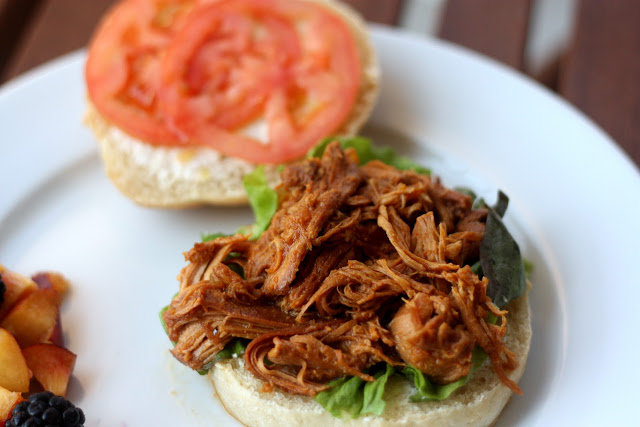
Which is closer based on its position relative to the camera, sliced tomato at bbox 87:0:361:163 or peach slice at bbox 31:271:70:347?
peach slice at bbox 31:271:70:347

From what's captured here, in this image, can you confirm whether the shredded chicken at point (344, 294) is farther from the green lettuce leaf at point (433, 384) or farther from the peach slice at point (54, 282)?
the peach slice at point (54, 282)

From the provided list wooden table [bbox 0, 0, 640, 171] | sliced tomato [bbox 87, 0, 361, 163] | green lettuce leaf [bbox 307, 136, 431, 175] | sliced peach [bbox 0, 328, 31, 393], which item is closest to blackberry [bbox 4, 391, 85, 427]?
sliced peach [bbox 0, 328, 31, 393]

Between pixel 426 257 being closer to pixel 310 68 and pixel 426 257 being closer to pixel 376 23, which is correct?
pixel 310 68

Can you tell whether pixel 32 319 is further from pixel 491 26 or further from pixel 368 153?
pixel 491 26

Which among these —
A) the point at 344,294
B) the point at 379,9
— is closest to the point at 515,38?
the point at 379,9

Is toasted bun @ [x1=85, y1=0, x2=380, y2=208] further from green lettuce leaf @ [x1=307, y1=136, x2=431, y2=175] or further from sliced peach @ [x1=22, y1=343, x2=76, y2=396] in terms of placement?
sliced peach @ [x1=22, y1=343, x2=76, y2=396]

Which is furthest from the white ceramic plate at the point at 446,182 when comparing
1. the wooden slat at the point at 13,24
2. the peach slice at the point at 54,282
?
the wooden slat at the point at 13,24

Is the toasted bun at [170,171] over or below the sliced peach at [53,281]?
over
